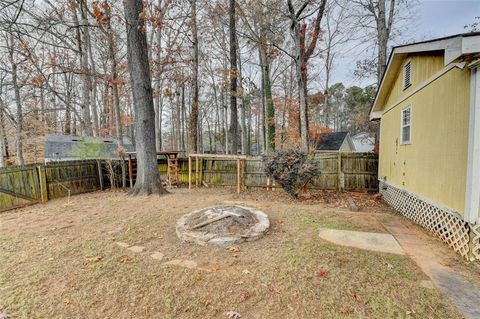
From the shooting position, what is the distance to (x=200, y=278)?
2746mm

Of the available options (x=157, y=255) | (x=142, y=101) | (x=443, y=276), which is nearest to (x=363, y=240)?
(x=443, y=276)

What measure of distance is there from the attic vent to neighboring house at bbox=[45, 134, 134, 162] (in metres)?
12.6

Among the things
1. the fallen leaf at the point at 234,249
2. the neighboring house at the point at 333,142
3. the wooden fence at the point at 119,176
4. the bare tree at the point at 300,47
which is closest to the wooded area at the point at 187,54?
the bare tree at the point at 300,47

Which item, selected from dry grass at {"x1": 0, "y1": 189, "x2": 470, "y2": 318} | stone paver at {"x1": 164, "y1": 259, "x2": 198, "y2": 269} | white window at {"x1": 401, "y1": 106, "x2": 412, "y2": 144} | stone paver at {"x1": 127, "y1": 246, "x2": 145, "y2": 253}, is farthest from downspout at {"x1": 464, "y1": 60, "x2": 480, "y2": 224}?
stone paver at {"x1": 127, "y1": 246, "x2": 145, "y2": 253}

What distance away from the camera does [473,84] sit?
3.39m

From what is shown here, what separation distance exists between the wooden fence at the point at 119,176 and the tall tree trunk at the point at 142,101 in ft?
8.68

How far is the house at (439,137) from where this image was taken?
3381 mm

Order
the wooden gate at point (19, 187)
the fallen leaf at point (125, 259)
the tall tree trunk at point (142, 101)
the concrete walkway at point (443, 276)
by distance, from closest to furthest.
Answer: the concrete walkway at point (443, 276), the fallen leaf at point (125, 259), the wooden gate at point (19, 187), the tall tree trunk at point (142, 101)

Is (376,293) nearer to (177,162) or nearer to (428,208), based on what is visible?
(428,208)

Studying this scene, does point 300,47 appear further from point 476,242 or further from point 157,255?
point 157,255

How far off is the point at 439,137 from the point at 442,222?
152 cm

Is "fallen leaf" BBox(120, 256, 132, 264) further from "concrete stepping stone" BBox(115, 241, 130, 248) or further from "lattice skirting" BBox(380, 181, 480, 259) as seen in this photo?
"lattice skirting" BBox(380, 181, 480, 259)

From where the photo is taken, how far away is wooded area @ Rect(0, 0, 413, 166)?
8727 mm

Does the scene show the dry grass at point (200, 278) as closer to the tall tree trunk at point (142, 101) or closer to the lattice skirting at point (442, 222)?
the lattice skirting at point (442, 222)
